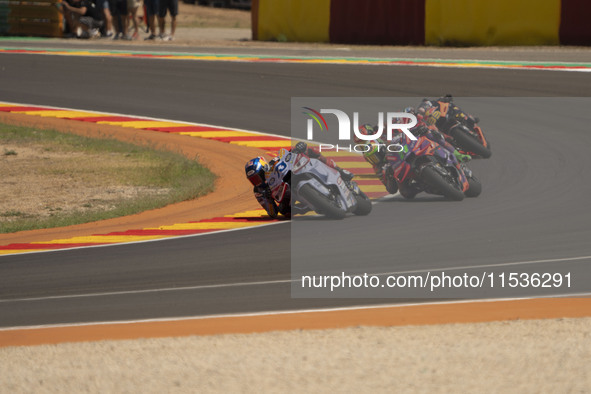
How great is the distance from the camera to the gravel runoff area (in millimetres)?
6230

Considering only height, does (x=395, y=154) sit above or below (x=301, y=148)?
below

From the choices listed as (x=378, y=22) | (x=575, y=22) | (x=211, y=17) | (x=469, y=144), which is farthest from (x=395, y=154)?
(x=211, y=17)

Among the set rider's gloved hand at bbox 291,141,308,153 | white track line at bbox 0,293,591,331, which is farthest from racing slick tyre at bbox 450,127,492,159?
white track line at bbox 0,293,591,331

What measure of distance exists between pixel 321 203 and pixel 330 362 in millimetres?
3722

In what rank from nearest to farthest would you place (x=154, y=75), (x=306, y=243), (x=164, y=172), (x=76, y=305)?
(x=76, y=305) < (x=306, y=243) < (x=164, y=172) < (x=154, y=75)

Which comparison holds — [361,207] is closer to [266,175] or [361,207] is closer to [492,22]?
[266,175]

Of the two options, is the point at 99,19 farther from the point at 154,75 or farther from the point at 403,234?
the point at 403,234

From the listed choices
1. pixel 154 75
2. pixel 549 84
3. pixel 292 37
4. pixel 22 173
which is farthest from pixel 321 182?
pixel 292 37

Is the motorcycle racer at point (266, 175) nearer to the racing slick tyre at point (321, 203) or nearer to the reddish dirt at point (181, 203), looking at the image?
the racing slick tyre at point (321, 203)

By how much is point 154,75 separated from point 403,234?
1266cm

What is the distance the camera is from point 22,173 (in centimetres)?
1480

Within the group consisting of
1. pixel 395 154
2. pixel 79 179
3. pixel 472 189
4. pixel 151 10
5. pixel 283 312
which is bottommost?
pixel 79 179

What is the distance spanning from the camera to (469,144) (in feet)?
45.2

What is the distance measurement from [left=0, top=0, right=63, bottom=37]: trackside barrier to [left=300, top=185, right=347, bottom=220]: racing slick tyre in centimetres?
1847
